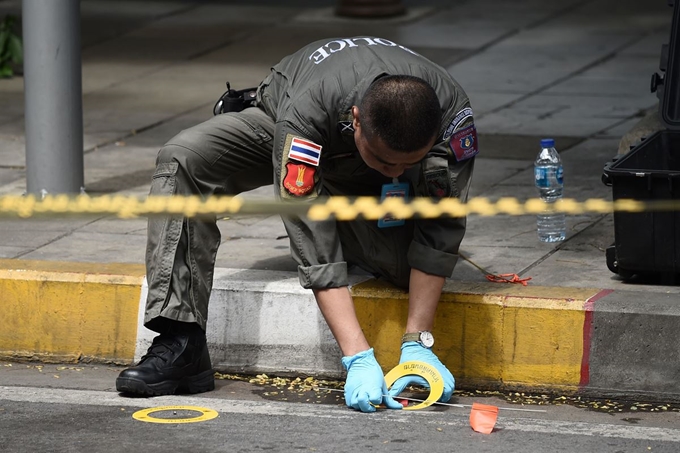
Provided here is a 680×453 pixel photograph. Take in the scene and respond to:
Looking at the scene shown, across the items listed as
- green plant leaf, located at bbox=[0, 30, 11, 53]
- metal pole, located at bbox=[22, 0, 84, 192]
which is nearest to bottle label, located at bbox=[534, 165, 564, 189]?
metal pole, located at bbox=[22, 0, 84, 192]

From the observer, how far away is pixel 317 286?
455cm

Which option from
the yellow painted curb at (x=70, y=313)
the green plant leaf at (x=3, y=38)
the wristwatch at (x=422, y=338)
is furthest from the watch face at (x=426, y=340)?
the green plant leaf at (x=3, y=38)

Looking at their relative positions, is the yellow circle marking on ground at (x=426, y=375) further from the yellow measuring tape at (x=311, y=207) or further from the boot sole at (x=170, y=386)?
the boot sole at (x=170, y=386)

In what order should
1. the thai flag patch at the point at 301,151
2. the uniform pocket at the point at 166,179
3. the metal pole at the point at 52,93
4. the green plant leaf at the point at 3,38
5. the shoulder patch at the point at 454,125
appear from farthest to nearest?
the green plant leaf at the point at 3,38 → the metal pole at the point at 52,93 → the uniform pocket at the point at 166,179 → the shoulder patch at the point at 454,125 → the thai flag patch at the point at 301,151

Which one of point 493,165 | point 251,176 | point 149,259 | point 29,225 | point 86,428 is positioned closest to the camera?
point 86,428

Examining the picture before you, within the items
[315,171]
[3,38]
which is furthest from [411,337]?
[3,38]

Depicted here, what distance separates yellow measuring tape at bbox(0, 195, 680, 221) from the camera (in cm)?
339

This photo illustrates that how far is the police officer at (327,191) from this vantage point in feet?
14.8

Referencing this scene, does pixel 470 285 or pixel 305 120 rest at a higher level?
pixel 305 120

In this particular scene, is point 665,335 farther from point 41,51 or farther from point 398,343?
point 41,51

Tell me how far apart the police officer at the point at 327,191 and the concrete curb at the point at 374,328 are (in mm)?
202

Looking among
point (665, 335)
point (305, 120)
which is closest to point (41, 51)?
point (305, 120)

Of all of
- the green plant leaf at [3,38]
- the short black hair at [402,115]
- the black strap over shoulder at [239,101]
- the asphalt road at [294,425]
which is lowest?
the asphalt road at [294,425]

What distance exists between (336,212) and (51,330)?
1291 mm
